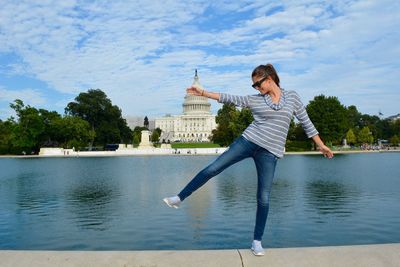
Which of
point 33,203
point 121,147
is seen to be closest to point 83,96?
point 121,147

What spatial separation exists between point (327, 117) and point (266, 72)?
234 ft

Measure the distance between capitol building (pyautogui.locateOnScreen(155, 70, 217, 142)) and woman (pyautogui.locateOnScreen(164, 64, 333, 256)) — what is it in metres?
163

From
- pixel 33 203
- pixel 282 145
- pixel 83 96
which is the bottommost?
pixel 33 203

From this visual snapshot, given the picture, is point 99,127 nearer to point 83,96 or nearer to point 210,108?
point 83,96

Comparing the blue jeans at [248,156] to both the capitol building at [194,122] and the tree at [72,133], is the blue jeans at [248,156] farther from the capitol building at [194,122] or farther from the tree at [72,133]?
the capitol building at [194,122]

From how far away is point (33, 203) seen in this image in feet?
47.7

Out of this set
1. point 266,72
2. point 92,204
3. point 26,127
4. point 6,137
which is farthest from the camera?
point 6,137

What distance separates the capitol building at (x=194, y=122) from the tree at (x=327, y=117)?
93554mm

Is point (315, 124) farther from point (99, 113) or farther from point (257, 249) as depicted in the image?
point (257, 249)

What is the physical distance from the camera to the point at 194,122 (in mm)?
175125

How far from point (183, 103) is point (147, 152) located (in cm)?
10976

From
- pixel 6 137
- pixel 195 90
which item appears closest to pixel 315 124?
pixel 6 137

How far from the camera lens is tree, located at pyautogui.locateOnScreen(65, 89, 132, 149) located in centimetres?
8652

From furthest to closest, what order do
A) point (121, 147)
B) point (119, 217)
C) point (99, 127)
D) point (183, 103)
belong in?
1. point (183, 103)
2. point (99, 127)
3. point (121, 147)
4. point (119, 217)
